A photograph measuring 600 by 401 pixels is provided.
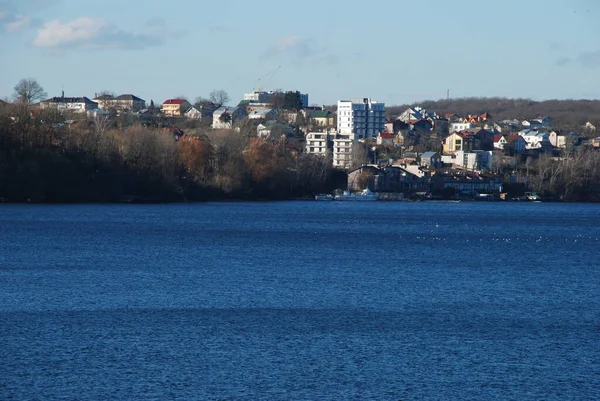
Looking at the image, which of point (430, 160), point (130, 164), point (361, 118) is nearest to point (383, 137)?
point (361, 118)

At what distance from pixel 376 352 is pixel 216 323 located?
4.23 m

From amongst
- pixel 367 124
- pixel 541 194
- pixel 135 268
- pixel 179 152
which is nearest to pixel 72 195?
pixel 179 152

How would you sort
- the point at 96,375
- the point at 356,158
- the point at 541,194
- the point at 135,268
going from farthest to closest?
the point at 356,158 → the point at 541,194 → the point at 135,268 → the point at 96,375

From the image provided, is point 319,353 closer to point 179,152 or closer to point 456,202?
point 179,152

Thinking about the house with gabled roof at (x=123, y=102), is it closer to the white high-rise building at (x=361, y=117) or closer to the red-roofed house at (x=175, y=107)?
the red-roofed house at (x=175, y=107)

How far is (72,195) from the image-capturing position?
69.2m

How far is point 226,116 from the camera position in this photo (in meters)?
138

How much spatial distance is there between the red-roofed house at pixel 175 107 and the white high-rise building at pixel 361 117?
80.4 feet

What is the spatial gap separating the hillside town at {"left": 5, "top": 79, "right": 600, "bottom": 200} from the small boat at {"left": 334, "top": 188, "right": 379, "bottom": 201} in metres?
2.25

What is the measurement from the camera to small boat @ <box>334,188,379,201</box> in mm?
96500

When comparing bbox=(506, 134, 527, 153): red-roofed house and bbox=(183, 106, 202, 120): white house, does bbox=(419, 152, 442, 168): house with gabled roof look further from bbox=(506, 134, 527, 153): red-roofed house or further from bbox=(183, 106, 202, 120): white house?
bbox=(183, 106, 202, 120): white house

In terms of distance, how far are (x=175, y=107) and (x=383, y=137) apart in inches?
1395

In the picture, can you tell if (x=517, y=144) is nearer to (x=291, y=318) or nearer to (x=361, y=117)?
(x=361, y=117)

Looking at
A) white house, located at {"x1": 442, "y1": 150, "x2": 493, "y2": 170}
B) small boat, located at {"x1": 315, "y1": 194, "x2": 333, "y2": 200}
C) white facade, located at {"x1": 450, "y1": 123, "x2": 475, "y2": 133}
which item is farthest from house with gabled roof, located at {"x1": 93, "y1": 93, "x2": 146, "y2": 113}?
small boat, located at {"x1": 315, "y1": 194, "x2": 333, "y2": 200}
